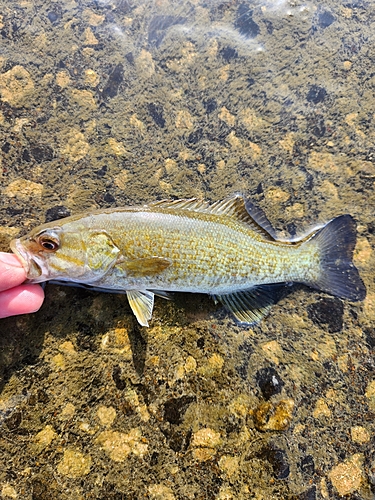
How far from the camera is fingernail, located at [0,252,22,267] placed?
2.66 m

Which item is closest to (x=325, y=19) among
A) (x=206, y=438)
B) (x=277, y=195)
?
(x=277, y=195)

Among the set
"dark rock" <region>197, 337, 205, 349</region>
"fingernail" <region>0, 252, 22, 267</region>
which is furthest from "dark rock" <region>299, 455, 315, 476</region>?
"fingernail" <region>0, 252, 22, 267</region>

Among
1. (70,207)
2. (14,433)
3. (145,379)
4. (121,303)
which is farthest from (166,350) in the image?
(70,207)

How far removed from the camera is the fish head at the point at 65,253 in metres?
2.80

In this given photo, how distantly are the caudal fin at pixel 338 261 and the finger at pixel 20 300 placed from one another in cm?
245

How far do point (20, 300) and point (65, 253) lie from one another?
19.9 inches

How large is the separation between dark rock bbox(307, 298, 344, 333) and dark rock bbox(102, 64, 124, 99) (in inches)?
116

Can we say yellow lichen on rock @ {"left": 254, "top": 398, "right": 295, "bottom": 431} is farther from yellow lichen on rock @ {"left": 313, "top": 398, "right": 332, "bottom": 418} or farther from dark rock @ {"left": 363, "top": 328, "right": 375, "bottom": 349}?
dark rock @ {"left": 363, "top": 328, "right": 375, "bottom": 349}

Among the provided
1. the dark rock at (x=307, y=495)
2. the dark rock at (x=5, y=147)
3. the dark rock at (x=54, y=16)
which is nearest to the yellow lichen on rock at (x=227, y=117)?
the dark rock at (x=54, y=16)

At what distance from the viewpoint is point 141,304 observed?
296cm

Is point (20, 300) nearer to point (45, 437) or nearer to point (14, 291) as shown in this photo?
point (14, 291)

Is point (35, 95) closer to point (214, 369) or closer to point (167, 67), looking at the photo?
point (167, 67)

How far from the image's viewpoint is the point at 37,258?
110 inches

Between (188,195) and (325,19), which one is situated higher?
(325,19)
